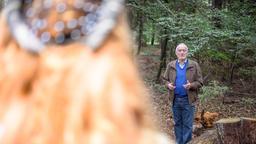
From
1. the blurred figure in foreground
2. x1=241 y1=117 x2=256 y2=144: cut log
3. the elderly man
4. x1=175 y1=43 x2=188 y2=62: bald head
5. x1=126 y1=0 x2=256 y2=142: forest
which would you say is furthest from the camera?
x1=126 y1=0 x2=256 y2=142: forest

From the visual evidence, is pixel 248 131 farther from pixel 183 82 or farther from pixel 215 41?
pixel 215 41

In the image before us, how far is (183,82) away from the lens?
804cm

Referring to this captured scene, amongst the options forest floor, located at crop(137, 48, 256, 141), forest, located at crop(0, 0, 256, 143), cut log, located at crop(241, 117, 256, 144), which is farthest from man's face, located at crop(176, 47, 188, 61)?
forest floor, located at crop(137, 48, 256, 141)

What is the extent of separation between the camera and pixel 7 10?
108 cm

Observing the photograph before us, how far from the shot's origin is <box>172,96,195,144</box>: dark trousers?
833 centimetres

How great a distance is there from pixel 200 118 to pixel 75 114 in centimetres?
1113

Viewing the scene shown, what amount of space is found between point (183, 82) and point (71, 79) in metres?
7.15

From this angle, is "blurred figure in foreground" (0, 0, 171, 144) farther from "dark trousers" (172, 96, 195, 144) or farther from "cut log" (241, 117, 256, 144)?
"cut log" (241, 117, 256, 144)

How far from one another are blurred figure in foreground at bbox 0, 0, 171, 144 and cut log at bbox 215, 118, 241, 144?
799 centimetres

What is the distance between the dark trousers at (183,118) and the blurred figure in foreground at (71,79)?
7.31 metres

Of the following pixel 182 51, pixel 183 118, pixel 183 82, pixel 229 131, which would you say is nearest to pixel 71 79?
pixel 182 51

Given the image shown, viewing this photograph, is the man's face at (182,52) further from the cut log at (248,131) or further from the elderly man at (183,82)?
the cut log at (248,131)

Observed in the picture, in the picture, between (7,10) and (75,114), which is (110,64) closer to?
(75,114)

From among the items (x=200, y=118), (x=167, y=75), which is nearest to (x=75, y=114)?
(x=167, y=75)
